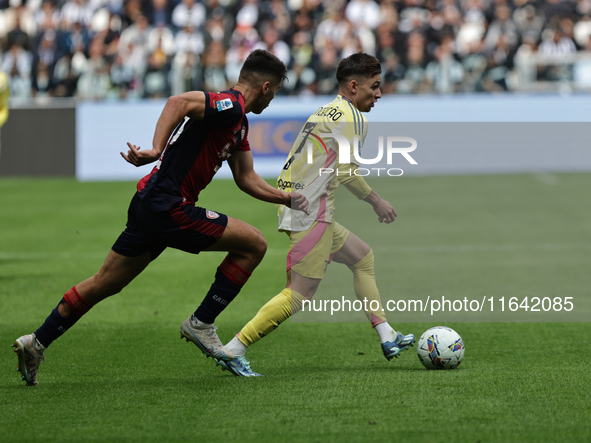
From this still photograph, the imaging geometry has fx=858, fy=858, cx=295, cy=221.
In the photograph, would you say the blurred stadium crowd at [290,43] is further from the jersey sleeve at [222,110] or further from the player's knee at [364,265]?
the jersey sleeve at [222,110]

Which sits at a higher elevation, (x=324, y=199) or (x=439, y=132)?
(x=324, y=199)

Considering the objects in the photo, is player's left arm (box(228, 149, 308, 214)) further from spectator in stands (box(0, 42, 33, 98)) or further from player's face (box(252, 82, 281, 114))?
spectator in stands (box(0, 42, 33, 98))

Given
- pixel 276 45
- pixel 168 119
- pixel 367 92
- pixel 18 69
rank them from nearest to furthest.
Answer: pixel 168 119
pixel 367 92
pixel 276 45
pixel 18 69

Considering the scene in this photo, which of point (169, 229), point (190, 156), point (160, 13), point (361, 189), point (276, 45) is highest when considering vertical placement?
point (160, 13)

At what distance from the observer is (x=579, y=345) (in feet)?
19.3

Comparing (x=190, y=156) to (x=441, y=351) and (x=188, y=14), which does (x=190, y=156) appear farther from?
(x=188, y=14)

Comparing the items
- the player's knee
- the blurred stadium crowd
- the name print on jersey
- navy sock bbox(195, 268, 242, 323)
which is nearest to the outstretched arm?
the name print on jersey

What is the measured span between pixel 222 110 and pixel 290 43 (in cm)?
1495

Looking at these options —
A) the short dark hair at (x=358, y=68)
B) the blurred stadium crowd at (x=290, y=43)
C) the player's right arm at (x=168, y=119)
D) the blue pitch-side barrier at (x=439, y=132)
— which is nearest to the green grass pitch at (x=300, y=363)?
the player's right arm at (x=168, y=119)

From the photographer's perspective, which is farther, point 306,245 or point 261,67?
point 306,245

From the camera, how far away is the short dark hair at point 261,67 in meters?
4.99

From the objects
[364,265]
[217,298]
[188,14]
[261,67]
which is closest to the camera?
[261,67]

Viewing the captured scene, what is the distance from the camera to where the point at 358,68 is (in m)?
5.44

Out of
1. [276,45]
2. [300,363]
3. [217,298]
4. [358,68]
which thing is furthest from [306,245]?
[276,45]
